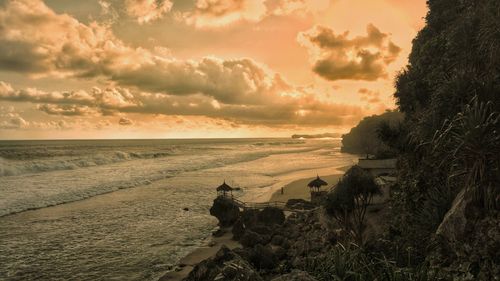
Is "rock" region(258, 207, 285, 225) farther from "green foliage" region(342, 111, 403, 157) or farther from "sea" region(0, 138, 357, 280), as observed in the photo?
"green foliage" region(342, 111, 403, 157)

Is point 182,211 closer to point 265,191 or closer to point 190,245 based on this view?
point 190,245

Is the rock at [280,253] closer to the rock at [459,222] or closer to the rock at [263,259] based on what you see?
the rock at [263,259]

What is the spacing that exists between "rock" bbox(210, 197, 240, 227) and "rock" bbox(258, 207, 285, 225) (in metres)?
2.62

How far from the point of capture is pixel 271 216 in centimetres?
3116

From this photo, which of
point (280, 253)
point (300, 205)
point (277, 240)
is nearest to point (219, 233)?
point (277, 240)

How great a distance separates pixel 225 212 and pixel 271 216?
4.36m

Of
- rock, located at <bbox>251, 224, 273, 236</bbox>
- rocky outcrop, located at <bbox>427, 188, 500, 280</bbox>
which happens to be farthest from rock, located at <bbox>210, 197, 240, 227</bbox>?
rocky outcrop, located at <bbox>427, 188, 500, 280</bbox>

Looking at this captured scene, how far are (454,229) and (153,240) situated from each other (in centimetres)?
2219

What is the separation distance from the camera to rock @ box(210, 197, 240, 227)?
32000 millimetres

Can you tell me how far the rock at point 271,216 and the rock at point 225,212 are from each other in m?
2.62

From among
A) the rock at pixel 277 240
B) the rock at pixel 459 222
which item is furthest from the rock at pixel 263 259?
the rock at pixel 459 222

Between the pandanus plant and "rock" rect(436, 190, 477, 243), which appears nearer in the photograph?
the pandanus plant

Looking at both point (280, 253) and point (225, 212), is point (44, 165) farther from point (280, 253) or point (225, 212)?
point (280, 253)

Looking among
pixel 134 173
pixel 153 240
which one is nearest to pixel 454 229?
pixel 153 240
